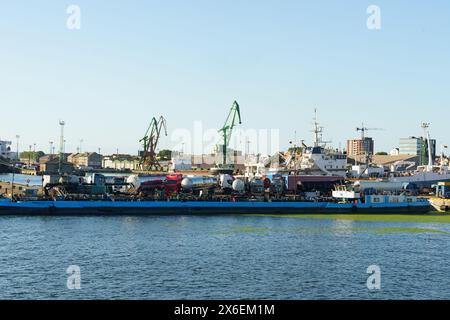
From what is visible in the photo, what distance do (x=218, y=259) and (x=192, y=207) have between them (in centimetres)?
3507

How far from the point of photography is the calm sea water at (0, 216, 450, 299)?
1366 inches

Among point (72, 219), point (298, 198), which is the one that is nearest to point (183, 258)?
point (72, 219)

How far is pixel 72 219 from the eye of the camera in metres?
69.2

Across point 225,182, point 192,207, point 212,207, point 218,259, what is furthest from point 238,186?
point 218,259

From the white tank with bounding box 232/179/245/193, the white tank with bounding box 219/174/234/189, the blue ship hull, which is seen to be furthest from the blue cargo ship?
the white tank with bounding box 219/174/234/189

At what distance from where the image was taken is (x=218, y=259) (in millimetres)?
44188

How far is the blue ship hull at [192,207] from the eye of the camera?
240ft

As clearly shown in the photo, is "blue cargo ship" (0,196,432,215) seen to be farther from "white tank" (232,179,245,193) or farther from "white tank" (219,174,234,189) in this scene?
"white tank" (219,174,234,189)

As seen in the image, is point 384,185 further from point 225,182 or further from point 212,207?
point 212,207

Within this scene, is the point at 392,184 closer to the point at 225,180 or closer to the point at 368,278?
the point at 225,180

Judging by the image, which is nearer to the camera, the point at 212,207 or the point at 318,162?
the point at 212,207

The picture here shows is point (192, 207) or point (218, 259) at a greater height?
point (192, 207)
